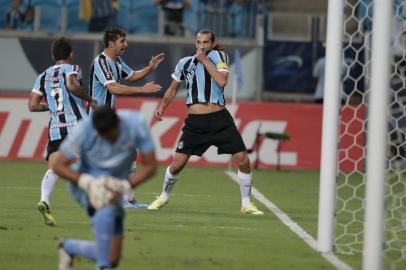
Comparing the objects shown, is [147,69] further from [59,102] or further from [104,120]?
[104,120]

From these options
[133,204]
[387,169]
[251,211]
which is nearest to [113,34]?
[133,204]

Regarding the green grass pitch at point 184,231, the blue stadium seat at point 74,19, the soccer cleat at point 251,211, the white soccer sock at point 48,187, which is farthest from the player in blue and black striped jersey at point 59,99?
the blue stadium seat at point 74,19

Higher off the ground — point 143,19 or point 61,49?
point 61,49

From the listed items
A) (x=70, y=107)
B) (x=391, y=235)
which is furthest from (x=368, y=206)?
(x=70, y=107)

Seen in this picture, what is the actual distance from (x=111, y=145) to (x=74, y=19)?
16.2m

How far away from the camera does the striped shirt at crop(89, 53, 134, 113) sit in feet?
37.5

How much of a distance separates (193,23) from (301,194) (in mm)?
8638

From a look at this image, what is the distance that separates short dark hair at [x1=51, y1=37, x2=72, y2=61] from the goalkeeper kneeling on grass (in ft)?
12.4

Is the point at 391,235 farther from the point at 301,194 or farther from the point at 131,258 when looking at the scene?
the point at 301,194

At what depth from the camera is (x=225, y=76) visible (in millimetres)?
11039

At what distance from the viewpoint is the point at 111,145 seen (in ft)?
21.2

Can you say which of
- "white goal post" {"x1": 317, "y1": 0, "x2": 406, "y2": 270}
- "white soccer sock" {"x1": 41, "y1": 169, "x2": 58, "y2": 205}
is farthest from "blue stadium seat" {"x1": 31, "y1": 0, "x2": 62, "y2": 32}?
"white soccer sock" {"x1": 41, "y1": 169, "x2": 58, "y2": 205}

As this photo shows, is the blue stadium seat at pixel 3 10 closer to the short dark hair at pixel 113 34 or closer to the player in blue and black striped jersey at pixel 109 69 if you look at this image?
the player in blue and black striped jersey at pixel 109 69

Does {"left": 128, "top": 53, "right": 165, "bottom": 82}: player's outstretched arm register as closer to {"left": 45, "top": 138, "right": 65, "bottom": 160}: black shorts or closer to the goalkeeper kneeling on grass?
{"left": 45, "top": 138, "right": 65, "bottom": 160}: black shorts
